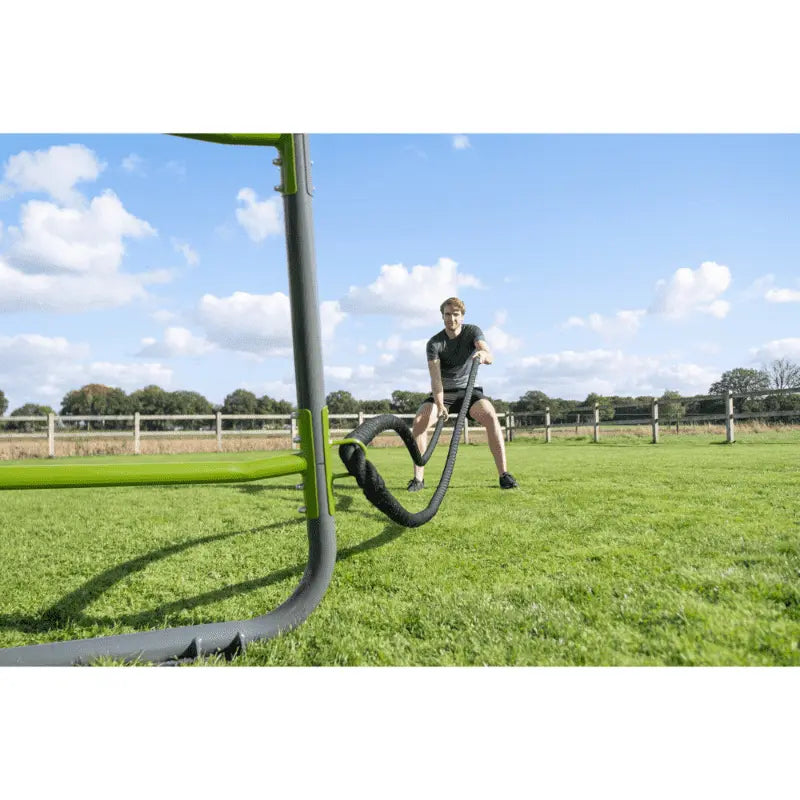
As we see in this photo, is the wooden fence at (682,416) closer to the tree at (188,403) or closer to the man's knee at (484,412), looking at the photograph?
the man's knee at (484,412)

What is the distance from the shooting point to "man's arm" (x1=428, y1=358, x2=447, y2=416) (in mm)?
4039

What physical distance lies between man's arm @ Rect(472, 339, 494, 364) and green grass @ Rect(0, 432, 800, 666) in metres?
0.92

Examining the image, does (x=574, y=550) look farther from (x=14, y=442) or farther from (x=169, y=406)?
(x=169, y=406)

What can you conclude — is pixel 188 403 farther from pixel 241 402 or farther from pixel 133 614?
pixel 133 614

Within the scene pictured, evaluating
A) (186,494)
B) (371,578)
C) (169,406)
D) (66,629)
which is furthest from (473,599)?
(169,406)

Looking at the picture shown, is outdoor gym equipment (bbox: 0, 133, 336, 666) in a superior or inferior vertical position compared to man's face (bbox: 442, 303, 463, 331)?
inferior

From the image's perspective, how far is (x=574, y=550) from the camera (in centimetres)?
229

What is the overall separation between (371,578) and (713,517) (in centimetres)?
186

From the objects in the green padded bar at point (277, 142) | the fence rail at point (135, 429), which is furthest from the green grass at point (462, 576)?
the fence rail at point (135, 429)

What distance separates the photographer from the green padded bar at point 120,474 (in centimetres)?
141

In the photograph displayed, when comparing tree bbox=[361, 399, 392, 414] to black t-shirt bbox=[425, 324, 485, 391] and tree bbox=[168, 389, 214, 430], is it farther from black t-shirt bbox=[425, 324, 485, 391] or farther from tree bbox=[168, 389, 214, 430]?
tree bbox=[168, 389, 214, 430]

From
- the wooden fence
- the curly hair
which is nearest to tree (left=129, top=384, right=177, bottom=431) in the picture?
the wooden fence

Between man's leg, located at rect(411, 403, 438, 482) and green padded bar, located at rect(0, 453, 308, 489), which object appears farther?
man's leg, located at rect(411, 403, 438, 482)

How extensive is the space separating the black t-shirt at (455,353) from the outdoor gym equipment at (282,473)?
2442 millimetres
